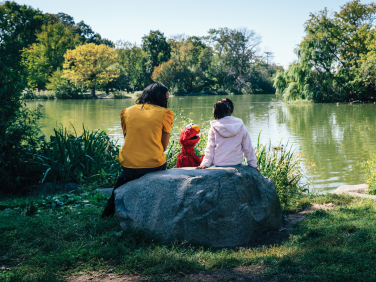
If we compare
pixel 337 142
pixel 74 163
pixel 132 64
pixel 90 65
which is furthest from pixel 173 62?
pixel 74 163

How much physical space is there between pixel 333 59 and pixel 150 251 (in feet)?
109

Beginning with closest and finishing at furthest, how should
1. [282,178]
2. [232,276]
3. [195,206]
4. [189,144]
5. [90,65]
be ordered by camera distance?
[232,276]
[195,206]
[189,144]
[282,178]
[90,65]

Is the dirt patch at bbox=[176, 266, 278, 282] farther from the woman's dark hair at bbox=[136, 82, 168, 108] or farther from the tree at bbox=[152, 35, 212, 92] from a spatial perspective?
the tree at bbox=[152, 35, 212, 92]

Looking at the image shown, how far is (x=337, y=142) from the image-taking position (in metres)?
13.0

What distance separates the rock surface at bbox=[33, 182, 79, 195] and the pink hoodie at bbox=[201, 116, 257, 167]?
2.81 m

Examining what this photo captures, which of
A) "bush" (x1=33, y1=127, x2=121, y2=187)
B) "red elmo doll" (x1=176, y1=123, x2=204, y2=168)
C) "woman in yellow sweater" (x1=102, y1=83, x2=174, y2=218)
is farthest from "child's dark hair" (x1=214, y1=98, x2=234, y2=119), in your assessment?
"bush" (x1=33, y1=127, x2=121, y2=187)

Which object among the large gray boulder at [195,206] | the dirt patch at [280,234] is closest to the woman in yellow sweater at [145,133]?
the large gray boulder at [195,206]

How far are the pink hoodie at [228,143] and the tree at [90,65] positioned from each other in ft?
149

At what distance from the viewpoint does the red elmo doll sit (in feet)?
14.3

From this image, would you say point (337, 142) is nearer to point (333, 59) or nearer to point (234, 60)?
point (333, 59)

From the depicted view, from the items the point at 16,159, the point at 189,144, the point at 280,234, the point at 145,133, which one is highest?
the point at 145,133

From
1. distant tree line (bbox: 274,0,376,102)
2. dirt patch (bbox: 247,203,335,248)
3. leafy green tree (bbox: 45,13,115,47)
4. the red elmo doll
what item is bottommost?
dirt patch (bbox: 247,203,335,248)

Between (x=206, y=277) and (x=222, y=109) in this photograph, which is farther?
(x=222, y=109)

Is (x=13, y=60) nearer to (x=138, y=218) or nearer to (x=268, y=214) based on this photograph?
(x=138, y=218)
